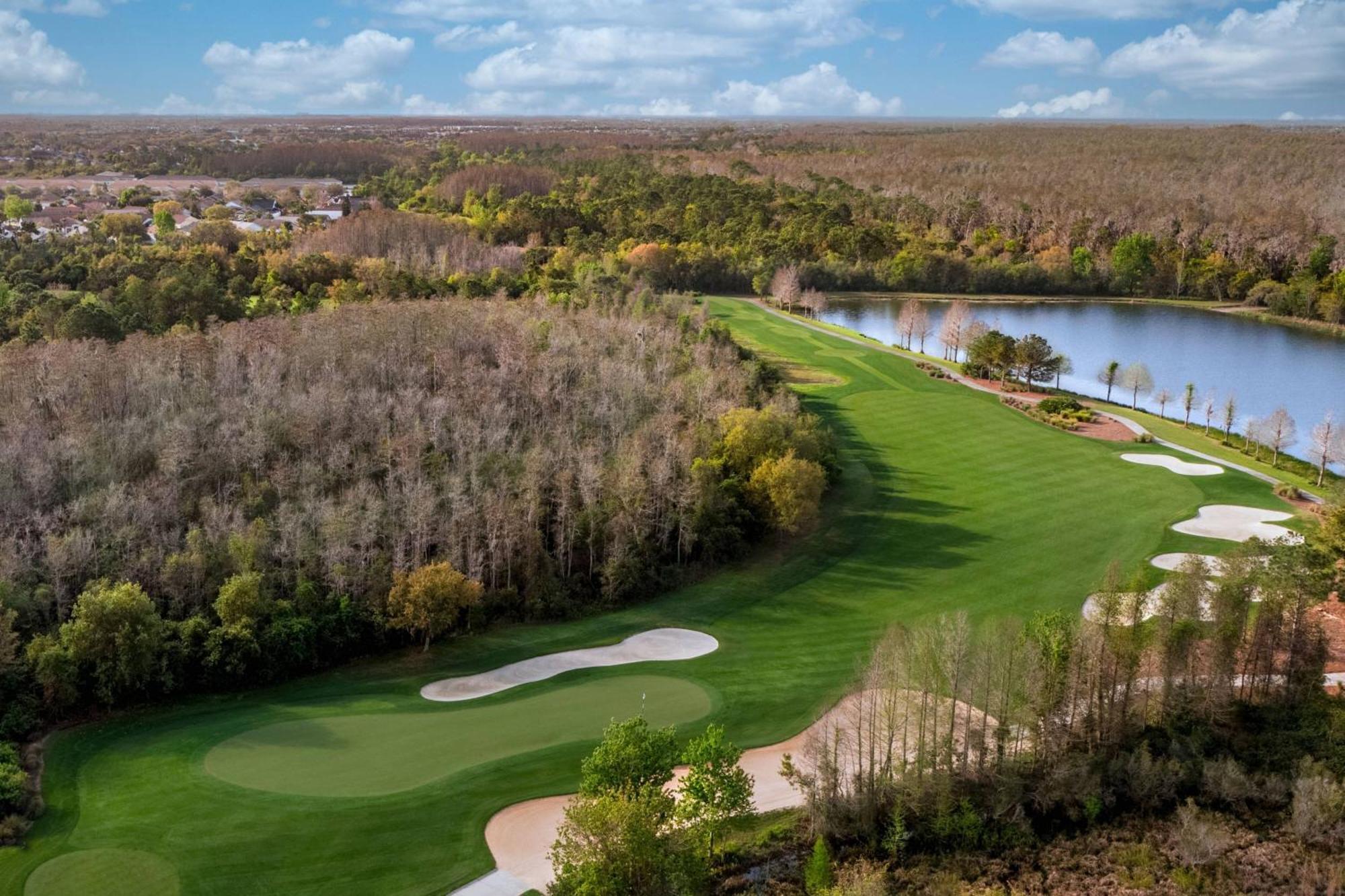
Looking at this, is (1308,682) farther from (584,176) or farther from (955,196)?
(584,176)

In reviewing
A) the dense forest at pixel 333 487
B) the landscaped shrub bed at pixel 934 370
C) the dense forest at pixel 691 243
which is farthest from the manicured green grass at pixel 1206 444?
the dense forest at pixel 691 243

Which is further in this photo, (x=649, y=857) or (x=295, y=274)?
(x=295, y=274)

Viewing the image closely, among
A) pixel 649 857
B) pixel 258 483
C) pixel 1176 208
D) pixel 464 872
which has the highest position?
pixel 1176 208

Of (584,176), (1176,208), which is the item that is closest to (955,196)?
(1176,208)

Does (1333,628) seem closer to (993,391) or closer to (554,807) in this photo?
(554,807)

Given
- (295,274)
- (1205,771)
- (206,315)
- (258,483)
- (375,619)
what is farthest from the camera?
(295,274)

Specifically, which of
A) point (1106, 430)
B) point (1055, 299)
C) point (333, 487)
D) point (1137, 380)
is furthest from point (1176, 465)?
point (1055, 299)

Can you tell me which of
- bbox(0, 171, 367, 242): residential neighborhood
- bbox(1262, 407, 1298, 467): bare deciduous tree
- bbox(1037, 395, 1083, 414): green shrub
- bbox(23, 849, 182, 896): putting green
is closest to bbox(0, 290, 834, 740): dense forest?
bbox(23, 849, 182, 896): putting green

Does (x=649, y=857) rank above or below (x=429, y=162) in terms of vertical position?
below
